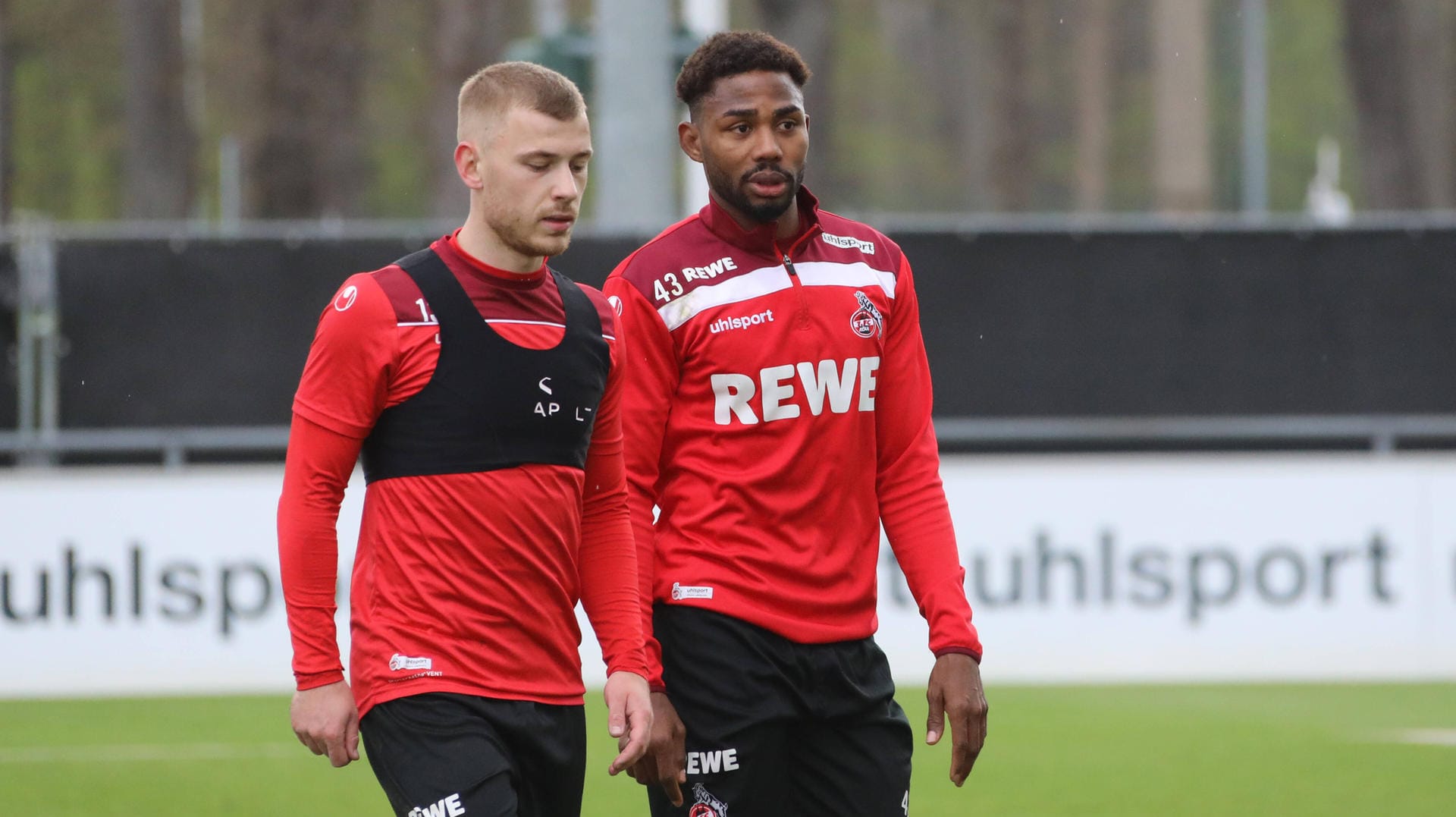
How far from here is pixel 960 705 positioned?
432 cm

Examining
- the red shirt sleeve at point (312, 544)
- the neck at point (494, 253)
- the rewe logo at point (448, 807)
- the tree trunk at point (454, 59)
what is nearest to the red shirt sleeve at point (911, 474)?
the neck at point (494, 253)

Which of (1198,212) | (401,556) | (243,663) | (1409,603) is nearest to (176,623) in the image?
(243,663)

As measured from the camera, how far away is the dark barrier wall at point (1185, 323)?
1360 centimetres

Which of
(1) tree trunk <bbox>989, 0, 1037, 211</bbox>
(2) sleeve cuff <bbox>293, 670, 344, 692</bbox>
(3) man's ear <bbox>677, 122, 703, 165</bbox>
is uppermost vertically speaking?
(1) tree trunk <bbox>989, 0, 1037, 211</bbox>

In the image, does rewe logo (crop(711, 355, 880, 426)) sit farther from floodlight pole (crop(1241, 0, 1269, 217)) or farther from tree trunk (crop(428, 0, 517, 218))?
floodlight pole (crop(1241, 0, 1269, 217))

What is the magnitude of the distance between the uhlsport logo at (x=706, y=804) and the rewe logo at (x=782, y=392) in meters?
0.78

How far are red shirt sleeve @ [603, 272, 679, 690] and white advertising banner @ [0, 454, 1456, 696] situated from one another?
659 centimetres

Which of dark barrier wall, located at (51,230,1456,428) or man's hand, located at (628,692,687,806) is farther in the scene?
dark barrier wall, located at (51,230,1456,428)

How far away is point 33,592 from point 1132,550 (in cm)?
581

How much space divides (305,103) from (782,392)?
24310 millimetres

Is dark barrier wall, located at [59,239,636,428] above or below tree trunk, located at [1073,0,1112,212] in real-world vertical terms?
below

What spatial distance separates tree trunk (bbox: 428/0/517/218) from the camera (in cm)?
2631

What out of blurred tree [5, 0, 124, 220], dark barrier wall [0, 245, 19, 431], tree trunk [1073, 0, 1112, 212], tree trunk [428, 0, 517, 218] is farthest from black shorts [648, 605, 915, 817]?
tree trunk [1073, 0, 1112, 212]

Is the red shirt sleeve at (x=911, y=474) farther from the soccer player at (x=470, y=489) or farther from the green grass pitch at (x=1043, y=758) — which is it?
the green grass pitch at (x=1043, y=758)
